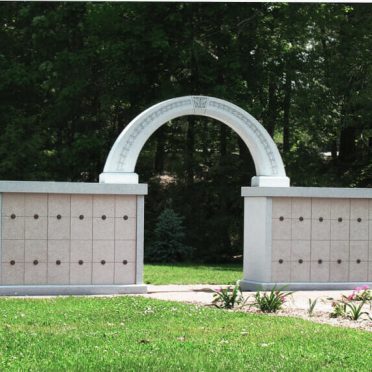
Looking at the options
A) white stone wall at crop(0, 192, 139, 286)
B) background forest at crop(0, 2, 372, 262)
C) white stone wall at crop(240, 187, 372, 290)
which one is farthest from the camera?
background forest at crop(0, 2, 372, 262)

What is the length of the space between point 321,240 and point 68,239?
194 inches

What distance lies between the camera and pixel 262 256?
1647 cm

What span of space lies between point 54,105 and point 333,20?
984 centimetres

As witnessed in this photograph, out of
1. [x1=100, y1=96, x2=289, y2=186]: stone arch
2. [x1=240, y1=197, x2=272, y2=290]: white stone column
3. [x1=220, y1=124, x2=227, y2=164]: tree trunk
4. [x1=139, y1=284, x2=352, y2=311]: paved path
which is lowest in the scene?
[x1=139, y1=284, x2=352, y2=311]: paved path

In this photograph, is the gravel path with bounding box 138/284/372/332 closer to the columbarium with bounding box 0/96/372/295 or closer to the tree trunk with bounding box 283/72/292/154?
the columbarium with bounding box 0/96/372/295

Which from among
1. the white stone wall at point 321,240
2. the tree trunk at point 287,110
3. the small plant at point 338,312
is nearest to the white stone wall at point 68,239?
the white stone wall at point 321,240

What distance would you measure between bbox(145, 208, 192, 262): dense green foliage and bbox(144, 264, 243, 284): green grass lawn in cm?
287

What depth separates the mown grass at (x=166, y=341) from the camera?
788 cm

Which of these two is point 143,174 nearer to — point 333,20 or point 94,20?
point 94,20

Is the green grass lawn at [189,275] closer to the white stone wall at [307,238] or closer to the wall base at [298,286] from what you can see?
the wall base at [298,286]

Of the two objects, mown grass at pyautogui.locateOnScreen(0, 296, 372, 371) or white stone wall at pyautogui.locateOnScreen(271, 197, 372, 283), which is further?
white stone wall at pyautogui.locateOnScreen(271, 197, 372, 283)

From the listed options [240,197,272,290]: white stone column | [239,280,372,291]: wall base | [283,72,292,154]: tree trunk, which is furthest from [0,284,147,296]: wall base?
[283,72,292,154]: tree trunk

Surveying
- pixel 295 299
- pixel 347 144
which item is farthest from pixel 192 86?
pixel 295 299

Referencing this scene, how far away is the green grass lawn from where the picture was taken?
18516 mm
